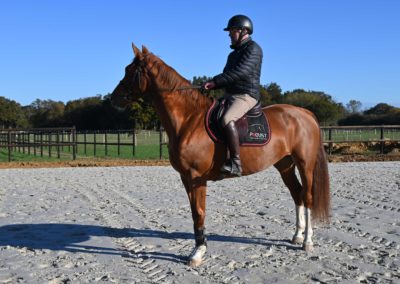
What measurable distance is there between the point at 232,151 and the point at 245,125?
0.40 meters

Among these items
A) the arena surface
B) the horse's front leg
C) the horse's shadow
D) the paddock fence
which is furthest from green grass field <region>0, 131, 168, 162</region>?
the horse's front leg

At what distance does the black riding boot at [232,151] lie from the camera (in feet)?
16.0

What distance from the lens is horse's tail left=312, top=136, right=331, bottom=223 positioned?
5.62 metres

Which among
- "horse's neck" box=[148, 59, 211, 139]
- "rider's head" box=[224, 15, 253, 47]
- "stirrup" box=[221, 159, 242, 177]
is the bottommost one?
"stirrup" box=[221, 159, 242, 177]

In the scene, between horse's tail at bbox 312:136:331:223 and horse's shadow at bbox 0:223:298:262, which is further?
horse's tail at bbox 312:136:331:223

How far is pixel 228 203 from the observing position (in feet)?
27.8

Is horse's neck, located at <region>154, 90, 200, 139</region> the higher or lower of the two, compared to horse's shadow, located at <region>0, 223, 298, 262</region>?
higher

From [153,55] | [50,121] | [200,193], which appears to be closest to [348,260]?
[200,193]

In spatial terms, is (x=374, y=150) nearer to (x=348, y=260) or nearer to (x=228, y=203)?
(x=228, y=203)

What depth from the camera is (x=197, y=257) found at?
4.75 meters

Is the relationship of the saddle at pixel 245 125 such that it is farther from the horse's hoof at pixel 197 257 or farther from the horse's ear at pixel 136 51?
the horse's hoof at pixel 197 257

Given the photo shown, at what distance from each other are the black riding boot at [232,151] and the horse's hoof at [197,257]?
3.02 ft

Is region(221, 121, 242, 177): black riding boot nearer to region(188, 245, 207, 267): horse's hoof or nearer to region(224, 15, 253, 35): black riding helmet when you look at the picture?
region(188, 245, 207, 267): horse's hoof

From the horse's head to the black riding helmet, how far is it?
3.37ft
